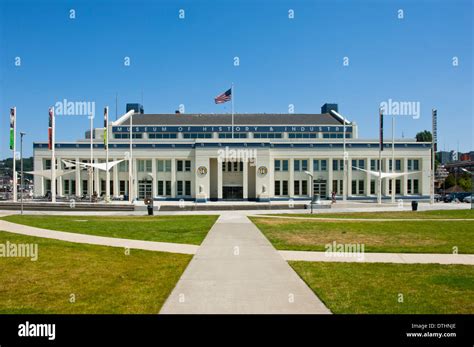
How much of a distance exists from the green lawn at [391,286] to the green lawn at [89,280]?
12.6 ft

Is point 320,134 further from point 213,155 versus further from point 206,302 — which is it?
point 206,302

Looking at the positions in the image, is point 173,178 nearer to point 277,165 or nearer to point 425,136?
point 277,165

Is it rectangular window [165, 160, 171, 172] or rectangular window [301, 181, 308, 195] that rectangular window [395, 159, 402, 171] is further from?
rectangular window [165, 160, 171, 172]

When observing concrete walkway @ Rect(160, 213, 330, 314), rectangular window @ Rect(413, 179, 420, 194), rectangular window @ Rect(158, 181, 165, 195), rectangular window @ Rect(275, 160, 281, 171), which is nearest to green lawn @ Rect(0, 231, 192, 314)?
concrete walkway @ Rect(160, 213, 330, 314)

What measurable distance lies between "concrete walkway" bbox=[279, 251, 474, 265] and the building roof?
61990 mm

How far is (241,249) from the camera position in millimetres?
14992

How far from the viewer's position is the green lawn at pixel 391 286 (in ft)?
24.4

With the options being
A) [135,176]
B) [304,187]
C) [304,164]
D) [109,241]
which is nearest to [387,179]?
[304,187]

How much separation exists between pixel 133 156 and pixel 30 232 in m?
44.3

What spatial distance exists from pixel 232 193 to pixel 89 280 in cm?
5301

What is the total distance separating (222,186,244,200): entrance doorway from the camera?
62531 mm
